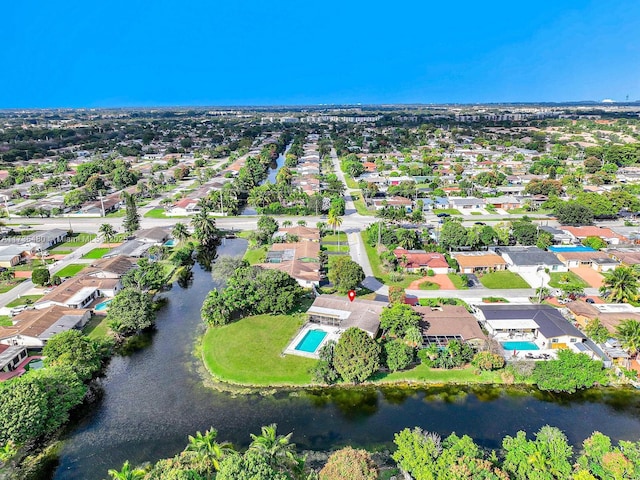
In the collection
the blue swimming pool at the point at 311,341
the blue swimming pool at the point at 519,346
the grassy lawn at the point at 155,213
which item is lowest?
the blue swimming pool at the point at 519,346

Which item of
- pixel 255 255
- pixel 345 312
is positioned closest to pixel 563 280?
pixel 345 312

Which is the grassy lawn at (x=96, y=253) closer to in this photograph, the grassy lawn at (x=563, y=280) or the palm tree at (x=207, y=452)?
the palm tree at (x=207, y=452)

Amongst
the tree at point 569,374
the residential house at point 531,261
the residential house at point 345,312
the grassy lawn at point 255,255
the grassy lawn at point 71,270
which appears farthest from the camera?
the grassy lawn at point 255,255

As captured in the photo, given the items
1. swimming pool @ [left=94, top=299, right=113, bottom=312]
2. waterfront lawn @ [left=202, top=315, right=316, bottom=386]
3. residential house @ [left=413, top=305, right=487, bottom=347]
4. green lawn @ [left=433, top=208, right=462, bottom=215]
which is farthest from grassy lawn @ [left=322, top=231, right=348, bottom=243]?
swimming pool @ [left=94, top=299, right=113, bottom=312]

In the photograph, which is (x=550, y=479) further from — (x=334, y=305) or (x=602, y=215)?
(x=602, y=215)

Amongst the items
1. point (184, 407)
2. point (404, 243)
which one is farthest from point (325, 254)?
point (184, 407)

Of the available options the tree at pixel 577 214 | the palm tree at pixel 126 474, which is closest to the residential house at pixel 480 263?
the tree at pixel 577 214
